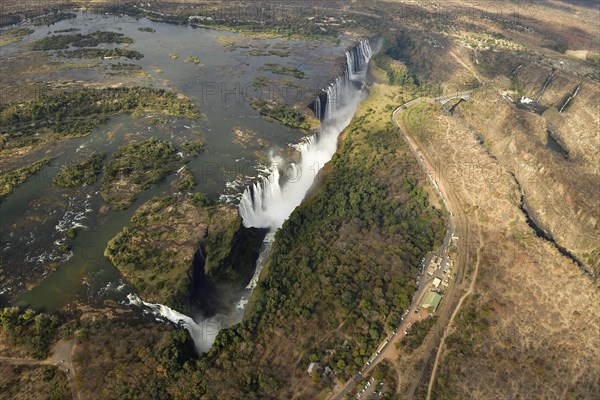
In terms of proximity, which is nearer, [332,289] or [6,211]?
[332,289]

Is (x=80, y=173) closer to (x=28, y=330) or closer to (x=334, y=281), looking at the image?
(x=28, y=330)

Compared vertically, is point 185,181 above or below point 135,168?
below

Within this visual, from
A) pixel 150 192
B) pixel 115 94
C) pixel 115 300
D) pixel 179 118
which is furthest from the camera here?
pixel 115 94

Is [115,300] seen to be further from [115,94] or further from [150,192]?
[115,94]

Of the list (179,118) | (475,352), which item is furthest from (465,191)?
(179,118)

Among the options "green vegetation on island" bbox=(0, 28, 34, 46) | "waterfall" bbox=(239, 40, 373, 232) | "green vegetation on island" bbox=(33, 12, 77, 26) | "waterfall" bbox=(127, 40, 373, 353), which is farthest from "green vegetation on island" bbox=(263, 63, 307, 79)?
"green vegetation on island" bbox=(33, 12, 77, 26)

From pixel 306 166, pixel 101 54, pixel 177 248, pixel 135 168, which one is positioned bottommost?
pixel 177 248

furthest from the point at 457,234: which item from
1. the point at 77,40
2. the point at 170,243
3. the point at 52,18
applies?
the point at 52,18

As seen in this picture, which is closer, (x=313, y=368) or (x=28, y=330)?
(x=313, y=368)
